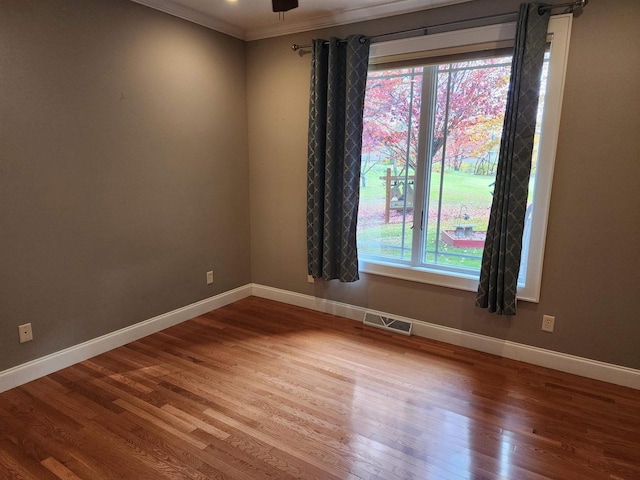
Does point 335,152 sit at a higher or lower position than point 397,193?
higher

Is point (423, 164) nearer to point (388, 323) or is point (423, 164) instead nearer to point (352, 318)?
point (388, 323)

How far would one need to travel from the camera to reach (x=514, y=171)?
2.64m

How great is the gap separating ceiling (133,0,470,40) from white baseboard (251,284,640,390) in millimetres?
2453

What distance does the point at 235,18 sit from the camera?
341cm

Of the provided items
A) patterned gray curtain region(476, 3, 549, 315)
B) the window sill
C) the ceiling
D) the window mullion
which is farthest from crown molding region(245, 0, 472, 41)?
the window sill

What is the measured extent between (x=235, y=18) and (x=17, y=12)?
1.63 metres

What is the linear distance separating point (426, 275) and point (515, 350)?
84 cm

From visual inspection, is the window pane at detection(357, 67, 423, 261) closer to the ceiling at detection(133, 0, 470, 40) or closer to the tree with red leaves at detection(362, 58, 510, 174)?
the tree with red leaves at detection(362, 58, 510, 174)

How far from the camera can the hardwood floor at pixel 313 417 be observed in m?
1.88

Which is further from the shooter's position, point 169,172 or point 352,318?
point 352,318

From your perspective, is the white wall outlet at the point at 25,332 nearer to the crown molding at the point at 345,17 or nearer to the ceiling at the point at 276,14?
the ceiling at the point at 276,14

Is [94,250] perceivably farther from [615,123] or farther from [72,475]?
[615,123]

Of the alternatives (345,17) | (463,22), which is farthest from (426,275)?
(345,17)

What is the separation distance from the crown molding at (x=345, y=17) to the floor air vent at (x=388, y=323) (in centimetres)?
246
